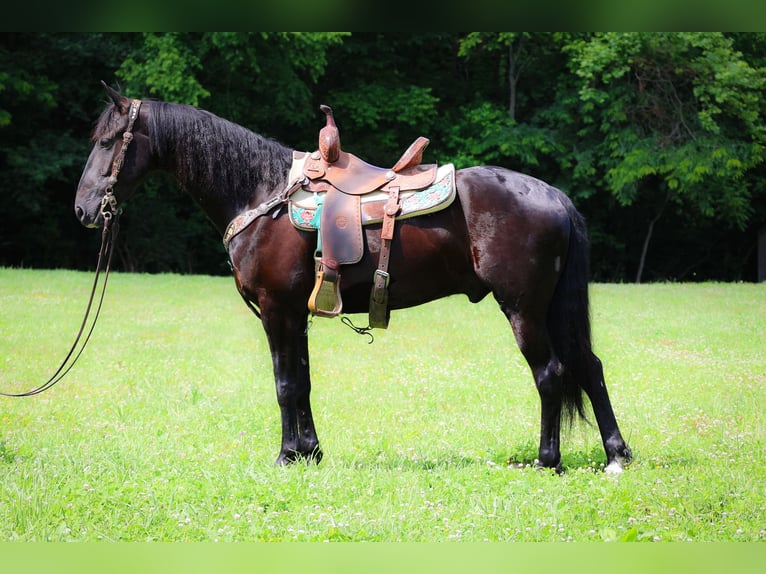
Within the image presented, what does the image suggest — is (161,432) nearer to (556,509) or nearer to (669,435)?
(556,509)

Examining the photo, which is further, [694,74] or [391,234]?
[694,74]

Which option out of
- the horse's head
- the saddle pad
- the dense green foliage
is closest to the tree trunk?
the dense green foliage

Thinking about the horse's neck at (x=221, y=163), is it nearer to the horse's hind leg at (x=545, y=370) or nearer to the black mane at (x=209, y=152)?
the black mane at (x=209, y=152)

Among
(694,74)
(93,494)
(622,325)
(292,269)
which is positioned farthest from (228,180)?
(694,74)

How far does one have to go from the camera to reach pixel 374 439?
19.1 ft

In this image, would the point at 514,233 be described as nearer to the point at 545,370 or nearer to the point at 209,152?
the point at 545,370

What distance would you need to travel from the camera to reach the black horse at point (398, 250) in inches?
188

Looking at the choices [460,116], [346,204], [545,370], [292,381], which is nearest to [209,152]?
[346,204]

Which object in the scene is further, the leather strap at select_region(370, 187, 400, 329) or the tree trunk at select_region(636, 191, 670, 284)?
the tree trunk at select_region(636, 191, 670, 284)

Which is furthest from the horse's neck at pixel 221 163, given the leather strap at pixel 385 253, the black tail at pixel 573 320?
the black tail at pixel 573 320

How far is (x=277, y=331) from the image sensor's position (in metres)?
4.92

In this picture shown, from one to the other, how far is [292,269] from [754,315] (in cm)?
964

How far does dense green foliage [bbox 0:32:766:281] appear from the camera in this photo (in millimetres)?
20297

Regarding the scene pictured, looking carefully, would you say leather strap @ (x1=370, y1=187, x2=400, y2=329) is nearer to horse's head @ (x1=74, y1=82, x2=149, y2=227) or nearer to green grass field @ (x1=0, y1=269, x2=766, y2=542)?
green grass field @ (x1=0, y1=269, x2=766, y2=542)
